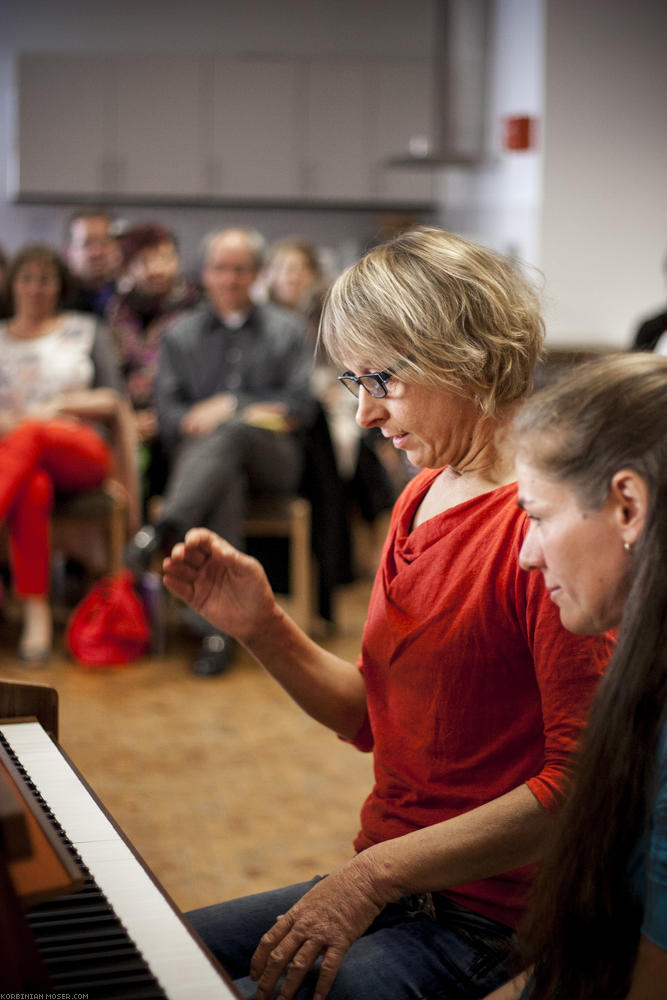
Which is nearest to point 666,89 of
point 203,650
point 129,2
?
point 203,650

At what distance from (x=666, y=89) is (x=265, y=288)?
2024 millimetres

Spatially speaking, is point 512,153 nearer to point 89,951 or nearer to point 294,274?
point 294,274

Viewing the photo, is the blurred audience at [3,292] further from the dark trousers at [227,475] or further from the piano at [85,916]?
the piano at [85,916]

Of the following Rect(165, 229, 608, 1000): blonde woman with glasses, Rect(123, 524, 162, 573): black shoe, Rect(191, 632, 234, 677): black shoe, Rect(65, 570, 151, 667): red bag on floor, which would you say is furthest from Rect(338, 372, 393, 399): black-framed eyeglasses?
Rect(65, 570, 151, 667): red bag on floor

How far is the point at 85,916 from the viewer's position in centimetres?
84

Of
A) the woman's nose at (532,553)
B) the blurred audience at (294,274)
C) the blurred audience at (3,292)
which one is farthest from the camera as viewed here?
the blurred audience at (294,274)

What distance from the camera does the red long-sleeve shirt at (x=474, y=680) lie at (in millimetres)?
1018

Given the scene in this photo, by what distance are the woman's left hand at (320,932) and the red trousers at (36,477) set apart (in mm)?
2711

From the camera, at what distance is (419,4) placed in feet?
24.4

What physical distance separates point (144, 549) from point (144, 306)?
1357 mm

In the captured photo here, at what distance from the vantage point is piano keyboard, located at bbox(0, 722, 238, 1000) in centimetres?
76

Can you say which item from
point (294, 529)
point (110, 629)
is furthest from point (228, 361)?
point (110, 629)

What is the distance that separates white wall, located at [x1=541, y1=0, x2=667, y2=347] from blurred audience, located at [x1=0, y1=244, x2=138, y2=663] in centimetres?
210

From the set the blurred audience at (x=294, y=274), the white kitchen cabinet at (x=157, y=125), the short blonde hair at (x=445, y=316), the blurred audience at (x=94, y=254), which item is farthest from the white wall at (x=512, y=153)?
the short blonde hair at (x=445, y=316)
